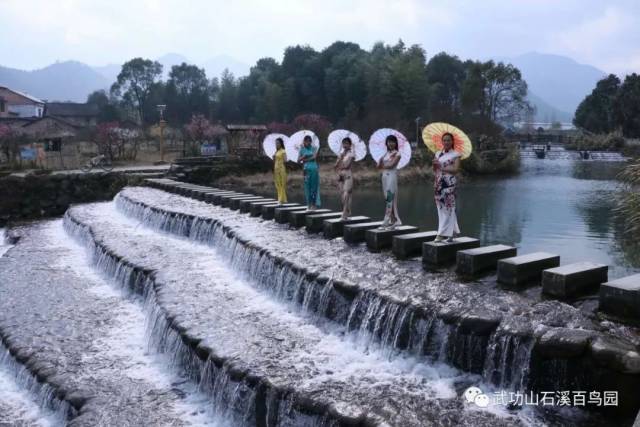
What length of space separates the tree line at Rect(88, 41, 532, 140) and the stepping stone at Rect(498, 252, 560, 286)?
34.7 metres

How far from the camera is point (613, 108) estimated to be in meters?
59.5

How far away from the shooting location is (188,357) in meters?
6.80

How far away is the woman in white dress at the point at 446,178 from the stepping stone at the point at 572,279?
1.87 m

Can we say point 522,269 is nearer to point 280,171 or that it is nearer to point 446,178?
point 446,178

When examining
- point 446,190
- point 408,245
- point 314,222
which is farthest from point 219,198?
point 446,190

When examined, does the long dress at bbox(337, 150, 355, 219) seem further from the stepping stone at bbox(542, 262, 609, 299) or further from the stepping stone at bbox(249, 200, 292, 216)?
the stepping stone at bbox(542, 262, 609, 299)

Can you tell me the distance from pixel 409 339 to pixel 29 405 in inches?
184

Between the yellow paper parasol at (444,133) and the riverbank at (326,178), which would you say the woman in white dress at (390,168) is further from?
the riverbank at (326,178)

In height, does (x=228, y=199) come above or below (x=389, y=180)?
below

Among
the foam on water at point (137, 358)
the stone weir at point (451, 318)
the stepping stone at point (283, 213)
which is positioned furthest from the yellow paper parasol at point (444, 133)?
the stepping stone at point (283, 213)

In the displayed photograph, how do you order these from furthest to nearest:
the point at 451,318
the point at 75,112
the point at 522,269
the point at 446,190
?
the point at 75,112 < the point at 446,190 < the point at 522,269 < the point at 451,318

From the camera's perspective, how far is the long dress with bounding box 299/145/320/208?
39.2 feet

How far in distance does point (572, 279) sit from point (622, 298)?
75cm

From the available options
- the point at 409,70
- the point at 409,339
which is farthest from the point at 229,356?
the point at 409,70
